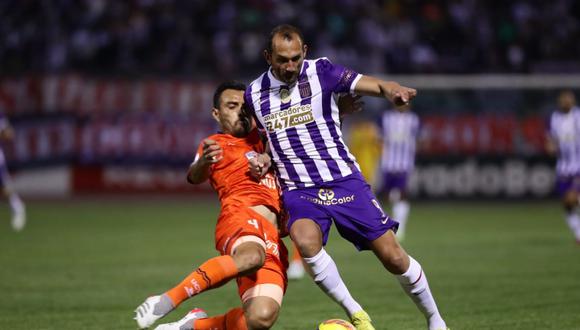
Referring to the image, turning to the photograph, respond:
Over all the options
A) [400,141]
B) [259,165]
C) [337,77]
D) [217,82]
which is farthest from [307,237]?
[217,82]

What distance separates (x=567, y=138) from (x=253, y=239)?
11.1 metres

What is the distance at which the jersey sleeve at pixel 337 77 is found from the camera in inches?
270

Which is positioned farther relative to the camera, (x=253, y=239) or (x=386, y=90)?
(x=253, y=239)

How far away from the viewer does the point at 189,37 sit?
82.6 ft

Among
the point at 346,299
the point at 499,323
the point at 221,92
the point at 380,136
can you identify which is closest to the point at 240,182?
the point at 221,92

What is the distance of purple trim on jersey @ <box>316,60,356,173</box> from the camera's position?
6.96m

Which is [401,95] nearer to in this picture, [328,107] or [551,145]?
[328,107]

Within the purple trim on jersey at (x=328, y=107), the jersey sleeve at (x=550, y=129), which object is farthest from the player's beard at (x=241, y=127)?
the jersey sleeve at (x=550, y=129)

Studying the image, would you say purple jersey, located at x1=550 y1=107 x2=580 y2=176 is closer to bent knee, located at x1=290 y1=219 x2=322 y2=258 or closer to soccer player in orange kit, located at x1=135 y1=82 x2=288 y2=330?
soccer player in orange kit, located at x1=135 y1=82 x2=288 y2=330

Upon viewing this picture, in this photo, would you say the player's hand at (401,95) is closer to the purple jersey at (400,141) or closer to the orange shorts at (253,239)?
the orange shorts at (253,239)

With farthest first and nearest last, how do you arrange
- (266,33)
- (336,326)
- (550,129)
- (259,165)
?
1. (266,33)
2. (550,129)
3. (259,165)
4. (336,326)

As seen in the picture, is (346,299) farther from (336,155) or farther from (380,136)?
(380,136)

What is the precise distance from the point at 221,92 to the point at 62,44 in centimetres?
1855

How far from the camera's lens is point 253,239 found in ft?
21.6
